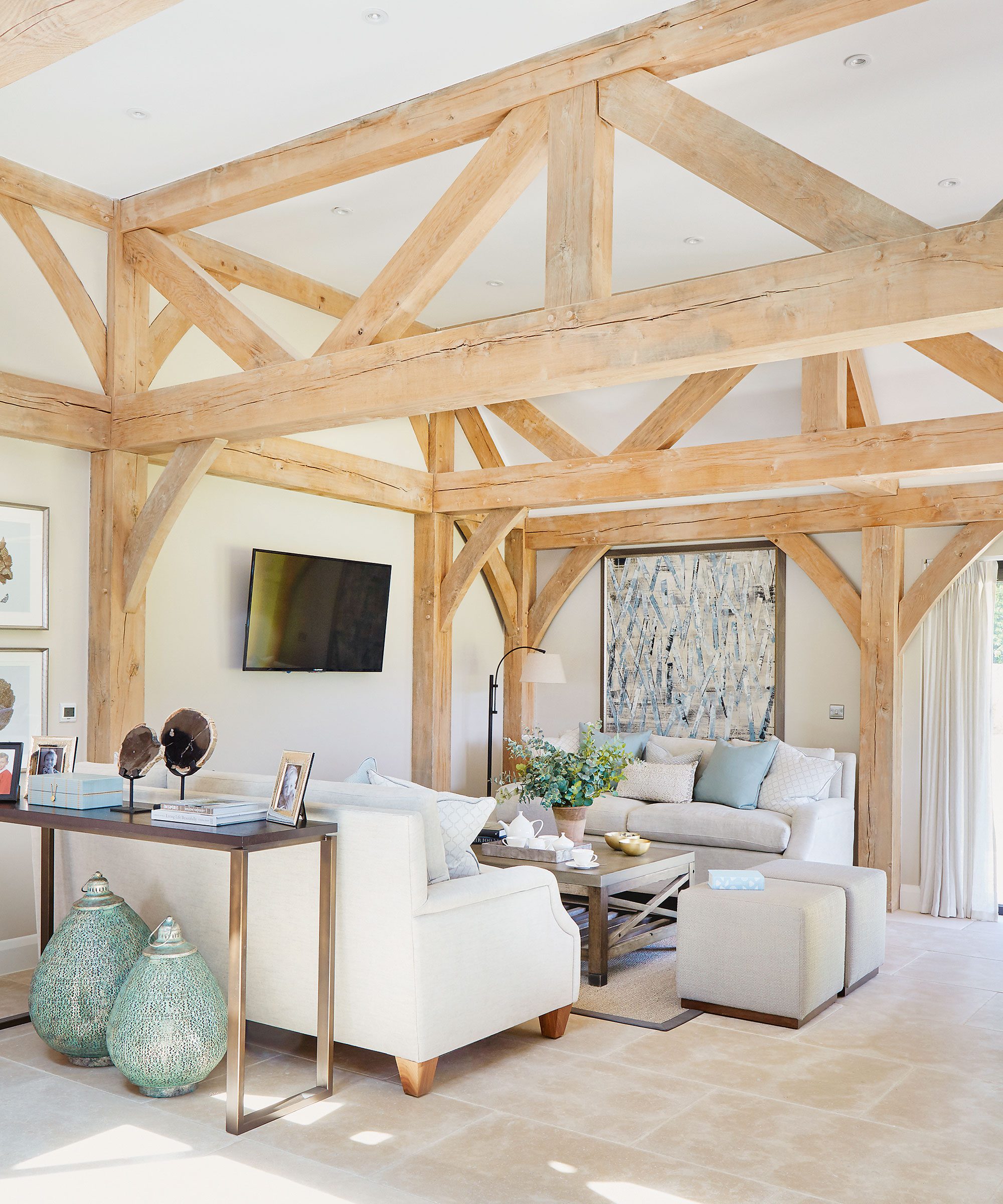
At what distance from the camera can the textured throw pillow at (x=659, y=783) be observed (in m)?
Answer: 6.87

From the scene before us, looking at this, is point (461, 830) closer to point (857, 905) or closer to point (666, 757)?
point (857, 905)

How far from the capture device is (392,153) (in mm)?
4207

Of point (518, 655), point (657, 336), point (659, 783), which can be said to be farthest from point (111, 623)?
point (518, 655)

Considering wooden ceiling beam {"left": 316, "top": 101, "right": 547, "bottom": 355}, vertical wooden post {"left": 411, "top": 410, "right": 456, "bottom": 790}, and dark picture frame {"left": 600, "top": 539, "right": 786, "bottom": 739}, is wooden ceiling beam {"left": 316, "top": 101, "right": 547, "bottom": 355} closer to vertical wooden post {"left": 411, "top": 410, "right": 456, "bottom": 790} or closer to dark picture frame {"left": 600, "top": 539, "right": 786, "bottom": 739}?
vertical wooden post {"left": 411, "top": 410, "right": 456, "bottom": 790}

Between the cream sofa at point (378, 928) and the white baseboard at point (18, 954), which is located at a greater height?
the cream sofa at point (378, 928)

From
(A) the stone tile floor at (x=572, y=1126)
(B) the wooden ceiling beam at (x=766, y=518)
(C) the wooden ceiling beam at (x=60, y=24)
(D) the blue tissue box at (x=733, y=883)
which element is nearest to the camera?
(C) the wooden ceiling beam at (x=60, y=24)

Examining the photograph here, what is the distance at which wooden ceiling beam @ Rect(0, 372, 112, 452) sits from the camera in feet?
15.5

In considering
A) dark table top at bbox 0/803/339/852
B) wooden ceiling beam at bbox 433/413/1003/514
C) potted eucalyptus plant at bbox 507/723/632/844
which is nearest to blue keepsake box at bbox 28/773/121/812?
dark table top at bbox 0/803/339/852

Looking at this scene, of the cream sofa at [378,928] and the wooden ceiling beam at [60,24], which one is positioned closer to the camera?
the wooden ceiling beam at [60,24]

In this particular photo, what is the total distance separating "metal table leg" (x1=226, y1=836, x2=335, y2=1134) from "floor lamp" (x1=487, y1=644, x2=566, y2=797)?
451 centimetres

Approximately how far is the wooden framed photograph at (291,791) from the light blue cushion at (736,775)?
3.87 m

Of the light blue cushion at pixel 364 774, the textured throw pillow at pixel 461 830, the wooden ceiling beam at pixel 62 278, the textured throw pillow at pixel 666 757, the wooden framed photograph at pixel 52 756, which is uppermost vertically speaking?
the wooden ceiling beam at pixel 62 278

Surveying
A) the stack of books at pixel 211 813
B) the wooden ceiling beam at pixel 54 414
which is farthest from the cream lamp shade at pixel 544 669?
the stack of books at pixel 211 813

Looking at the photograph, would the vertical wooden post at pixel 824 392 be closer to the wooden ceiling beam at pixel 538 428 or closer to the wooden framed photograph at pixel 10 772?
the wooden ceiling beam at pixel 538 428
